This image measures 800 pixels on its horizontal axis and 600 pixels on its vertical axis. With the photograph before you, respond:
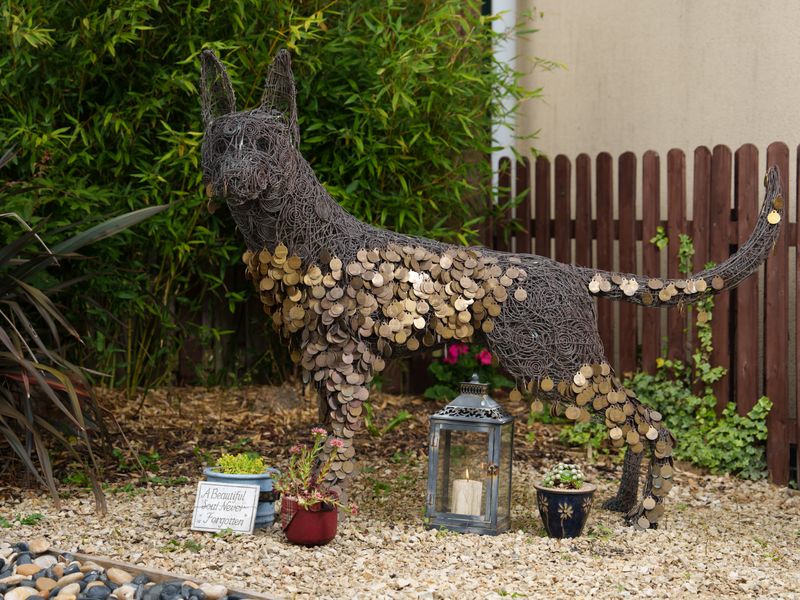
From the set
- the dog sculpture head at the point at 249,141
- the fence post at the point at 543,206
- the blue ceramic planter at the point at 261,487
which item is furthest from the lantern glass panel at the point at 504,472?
the fence post at the point at 543,206

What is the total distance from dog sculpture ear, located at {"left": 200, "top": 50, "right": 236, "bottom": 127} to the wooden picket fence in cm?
266

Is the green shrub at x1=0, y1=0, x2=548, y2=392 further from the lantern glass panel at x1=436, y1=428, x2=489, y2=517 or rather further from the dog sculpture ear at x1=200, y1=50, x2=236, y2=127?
the lantern glass panel at x1=436, y1=428, x2=489, y2=517

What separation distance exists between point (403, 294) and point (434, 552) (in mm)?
941

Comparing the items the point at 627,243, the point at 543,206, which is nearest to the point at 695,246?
the point at 627,243

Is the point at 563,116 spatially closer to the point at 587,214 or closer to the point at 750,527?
the point at 587,214

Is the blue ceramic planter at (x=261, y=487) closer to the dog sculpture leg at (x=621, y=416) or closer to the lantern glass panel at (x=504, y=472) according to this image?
the lantern glass panel at (x=504, y=472)

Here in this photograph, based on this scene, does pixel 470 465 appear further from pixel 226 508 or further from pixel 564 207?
pixel 564 207

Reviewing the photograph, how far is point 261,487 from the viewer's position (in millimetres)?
3580

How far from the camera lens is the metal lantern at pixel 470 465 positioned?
3.57 m

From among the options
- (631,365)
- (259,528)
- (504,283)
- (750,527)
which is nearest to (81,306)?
(259,528)

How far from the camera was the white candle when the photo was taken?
11.8 ft

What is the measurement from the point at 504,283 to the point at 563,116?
2832 millimetres

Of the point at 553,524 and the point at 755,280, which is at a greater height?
the point at 755,280

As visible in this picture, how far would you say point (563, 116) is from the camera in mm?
6102
